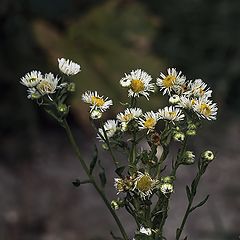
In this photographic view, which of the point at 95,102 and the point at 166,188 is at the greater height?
the point at 95,102

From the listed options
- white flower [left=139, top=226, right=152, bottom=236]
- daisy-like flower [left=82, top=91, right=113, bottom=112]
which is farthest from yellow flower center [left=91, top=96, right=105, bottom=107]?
white flower [left=139, top=226, right=152, bottom=236]

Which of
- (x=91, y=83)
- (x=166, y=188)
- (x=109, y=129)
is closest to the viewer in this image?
(x=166, y=188)

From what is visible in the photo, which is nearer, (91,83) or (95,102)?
(95,102)

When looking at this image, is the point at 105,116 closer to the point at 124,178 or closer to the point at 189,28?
the point at 189,28

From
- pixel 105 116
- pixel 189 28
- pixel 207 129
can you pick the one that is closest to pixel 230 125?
pixel 207 129

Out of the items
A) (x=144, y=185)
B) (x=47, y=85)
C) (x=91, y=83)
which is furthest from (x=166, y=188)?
(x=91, y=83)

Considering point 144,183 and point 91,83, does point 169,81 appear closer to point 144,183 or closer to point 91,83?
point 144,183
